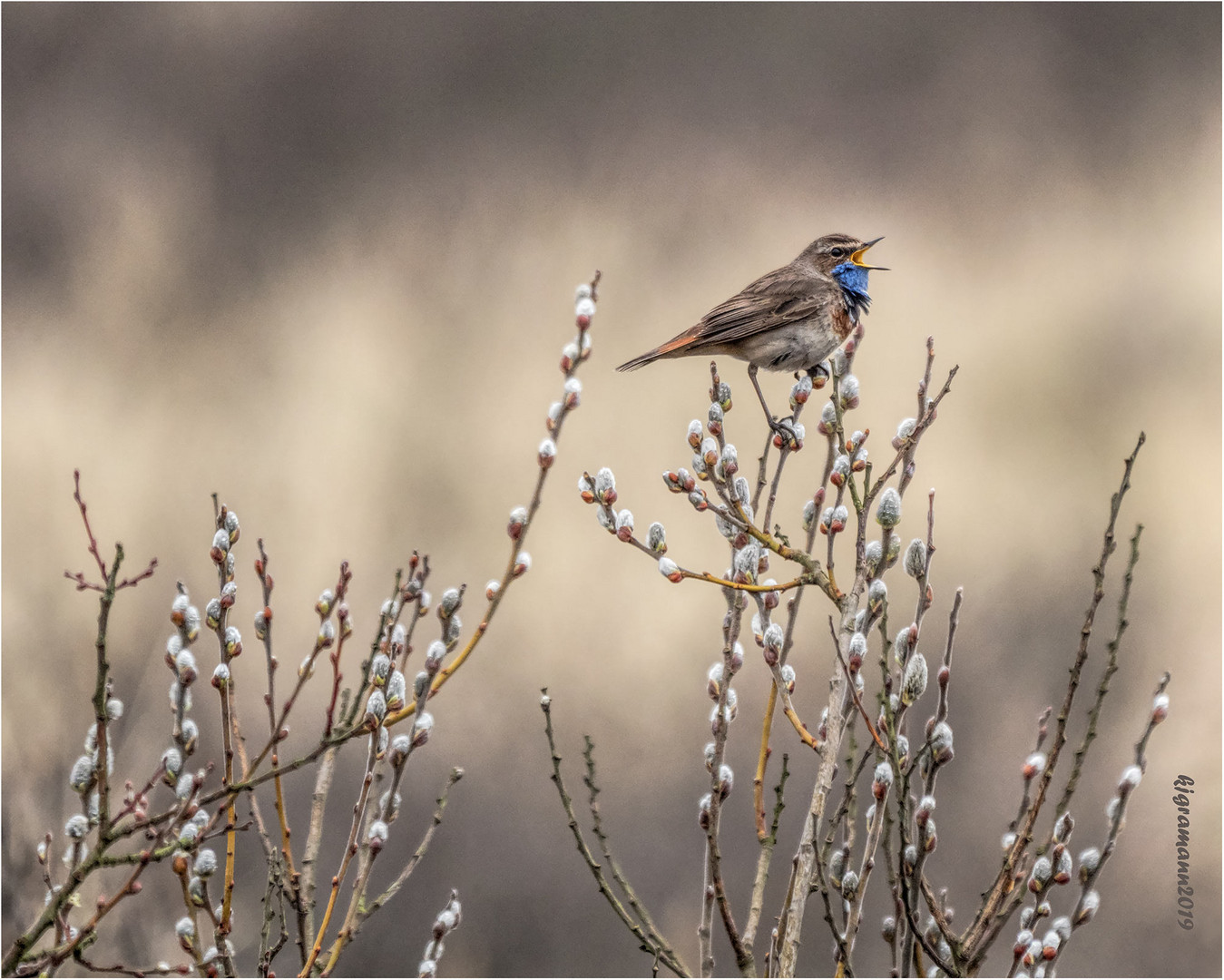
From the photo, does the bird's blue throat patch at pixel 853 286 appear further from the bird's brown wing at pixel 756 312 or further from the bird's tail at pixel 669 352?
the bird's tail at pixel 669 352

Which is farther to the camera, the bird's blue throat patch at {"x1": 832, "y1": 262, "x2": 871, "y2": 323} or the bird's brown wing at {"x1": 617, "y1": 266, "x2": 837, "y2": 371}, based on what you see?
the bird's blue throat patch at {"x1": 832, "y1": 262, "x2": 871, "y2": 323}

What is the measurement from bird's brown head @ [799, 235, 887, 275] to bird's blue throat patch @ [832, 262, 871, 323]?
46 mm

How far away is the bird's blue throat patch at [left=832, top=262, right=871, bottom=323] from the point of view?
4070mm

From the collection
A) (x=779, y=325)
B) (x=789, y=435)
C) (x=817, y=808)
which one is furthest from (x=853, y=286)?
(x=817, y=808)

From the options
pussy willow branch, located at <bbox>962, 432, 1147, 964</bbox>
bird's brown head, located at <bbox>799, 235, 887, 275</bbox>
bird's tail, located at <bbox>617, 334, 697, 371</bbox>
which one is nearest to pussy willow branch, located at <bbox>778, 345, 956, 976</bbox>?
pussy willow branch, located at <bbox>962, 432, 1147, 964</bbox>

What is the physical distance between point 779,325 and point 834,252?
74cm

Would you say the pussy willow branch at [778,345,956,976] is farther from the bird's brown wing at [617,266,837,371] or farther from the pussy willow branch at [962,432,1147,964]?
the bird's brown wing at [617,266,837,371]

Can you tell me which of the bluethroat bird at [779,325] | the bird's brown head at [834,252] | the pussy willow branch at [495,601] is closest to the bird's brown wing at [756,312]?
the bluethroat bird at [779,325]

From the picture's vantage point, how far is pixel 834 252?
4340mm

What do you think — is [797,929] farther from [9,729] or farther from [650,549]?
[9,729]

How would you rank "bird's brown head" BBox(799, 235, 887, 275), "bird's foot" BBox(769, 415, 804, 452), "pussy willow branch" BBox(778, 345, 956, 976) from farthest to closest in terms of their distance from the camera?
"bird's brown head" BBox(799, 235, 887, 275) < "bird's foot" BBox(769, 415, 804, 452) < "pussy willow branch" BBox(778, 345, 956, 976)

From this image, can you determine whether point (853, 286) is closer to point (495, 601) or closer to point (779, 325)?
point (779, 325)

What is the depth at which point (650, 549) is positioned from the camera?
2270 mm

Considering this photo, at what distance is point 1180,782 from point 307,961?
182 centimetres
